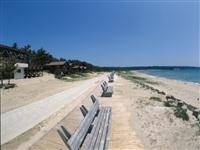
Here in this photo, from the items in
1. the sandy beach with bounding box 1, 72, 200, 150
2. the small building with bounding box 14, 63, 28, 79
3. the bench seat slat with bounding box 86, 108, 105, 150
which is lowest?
the sandy beach with bounding box 1, 72, 200, 150

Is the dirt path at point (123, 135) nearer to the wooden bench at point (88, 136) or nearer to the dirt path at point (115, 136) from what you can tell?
the dirt path at point (115, 136)

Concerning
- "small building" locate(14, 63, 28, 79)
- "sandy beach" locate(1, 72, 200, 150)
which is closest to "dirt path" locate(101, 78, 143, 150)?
"sandy beach" locate(1, 72, 200, 150)

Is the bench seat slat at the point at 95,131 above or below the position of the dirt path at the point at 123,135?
above

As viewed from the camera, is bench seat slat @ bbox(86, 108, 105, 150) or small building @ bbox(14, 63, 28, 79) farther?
small building @ bbox(14, 63, 28, 79)

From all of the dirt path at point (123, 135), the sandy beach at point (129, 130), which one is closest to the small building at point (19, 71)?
the sandy beach at point (129, 130)

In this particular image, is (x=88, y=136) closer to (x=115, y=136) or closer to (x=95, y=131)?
(x=95, y=131)

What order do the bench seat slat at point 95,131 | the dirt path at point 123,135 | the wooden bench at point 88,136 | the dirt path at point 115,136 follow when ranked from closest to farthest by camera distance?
the wooden bench at point 88,136 < the bench seat slat at point 95,131 < the dirt path at point 115,136 < the dirt path at point 123,135

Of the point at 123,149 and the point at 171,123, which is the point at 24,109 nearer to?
the point at 123,149

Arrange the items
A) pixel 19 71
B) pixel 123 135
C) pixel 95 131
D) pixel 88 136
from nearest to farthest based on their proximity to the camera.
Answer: pixel 88 136 → pixel 95 131 → pixel 123 135 → pixel 19 71

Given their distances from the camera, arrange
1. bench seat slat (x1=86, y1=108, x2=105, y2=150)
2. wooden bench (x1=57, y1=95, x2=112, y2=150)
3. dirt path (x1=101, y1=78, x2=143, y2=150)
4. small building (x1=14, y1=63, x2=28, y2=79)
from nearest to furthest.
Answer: wooden bench (x1=57, y1=95, x2=112, y2=150) < bench seat slat (x1=86, y1=108, x2=105, y2=150) < dirt path (x1=101, y1=78, x2=143, y2=150) < small building (x1=14, y1=63, x2=28, y2=79)

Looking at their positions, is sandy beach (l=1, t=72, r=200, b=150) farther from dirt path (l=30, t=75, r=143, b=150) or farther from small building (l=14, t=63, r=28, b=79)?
small building (l=14, t=63, r=28, b=79)

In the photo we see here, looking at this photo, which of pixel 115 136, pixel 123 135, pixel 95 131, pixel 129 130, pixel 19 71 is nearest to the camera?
pixel 95 131

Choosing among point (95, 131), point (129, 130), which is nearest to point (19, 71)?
point (129, 130)

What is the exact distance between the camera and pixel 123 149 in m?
6.78
